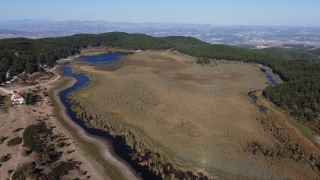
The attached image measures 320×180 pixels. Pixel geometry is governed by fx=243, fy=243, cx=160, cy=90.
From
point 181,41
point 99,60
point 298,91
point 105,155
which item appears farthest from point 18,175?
point 181,41

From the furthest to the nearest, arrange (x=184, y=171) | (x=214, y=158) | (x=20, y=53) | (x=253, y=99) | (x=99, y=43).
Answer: (x=99, y=43)
(x=20, y=53)
(x=253, y=99)
(x=214, y=158)
(x=184, y=171)

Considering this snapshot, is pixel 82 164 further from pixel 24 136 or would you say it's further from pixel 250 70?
pixel 250 70

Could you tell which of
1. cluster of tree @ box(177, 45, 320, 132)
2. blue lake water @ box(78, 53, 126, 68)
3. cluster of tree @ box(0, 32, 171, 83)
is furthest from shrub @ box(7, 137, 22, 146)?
blue lake water @ box(78, 53, 126, 68)

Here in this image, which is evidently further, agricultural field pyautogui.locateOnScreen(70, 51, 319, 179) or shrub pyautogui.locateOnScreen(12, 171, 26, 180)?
agricultural field pyautogui.locateOnScreen(70, 51, 319, 179)

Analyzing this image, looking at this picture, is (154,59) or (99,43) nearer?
(154,59)

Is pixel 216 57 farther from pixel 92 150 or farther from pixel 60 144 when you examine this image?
pixel 60 144

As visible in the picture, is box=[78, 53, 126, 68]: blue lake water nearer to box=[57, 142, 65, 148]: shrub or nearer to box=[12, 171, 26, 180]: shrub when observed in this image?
box=[57, 142, 65, 148]: shrub

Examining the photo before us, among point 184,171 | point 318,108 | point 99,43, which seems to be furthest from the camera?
point 99,43

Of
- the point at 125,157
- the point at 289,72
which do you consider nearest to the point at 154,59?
the point at 289,72
